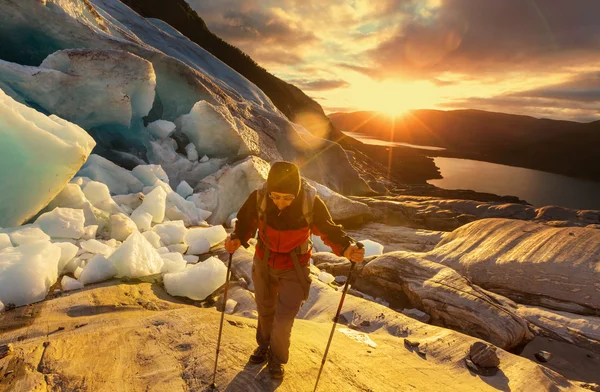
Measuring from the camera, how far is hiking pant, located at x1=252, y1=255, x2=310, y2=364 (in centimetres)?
288

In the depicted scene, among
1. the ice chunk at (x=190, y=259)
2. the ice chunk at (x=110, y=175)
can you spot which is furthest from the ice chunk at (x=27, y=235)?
the ice chunk at (x=110, y=175)

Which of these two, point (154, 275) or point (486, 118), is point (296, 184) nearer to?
point (154, 275)

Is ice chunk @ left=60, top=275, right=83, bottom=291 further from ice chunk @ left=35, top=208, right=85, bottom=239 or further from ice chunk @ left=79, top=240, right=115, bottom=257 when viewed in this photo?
ice chunk @ left=35, top=208, right=85, bottom=239

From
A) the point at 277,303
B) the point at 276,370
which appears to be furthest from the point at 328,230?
the point at 276,370

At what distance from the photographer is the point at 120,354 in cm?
285

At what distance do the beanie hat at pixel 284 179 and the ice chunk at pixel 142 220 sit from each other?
183 inches

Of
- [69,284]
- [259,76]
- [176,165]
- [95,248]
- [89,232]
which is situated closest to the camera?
[69,284]

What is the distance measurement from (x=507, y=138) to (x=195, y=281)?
120 m

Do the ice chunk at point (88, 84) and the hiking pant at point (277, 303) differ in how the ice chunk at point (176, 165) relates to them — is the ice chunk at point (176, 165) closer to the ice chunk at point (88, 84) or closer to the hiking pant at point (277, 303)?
the ice chunk at point (88, 84)

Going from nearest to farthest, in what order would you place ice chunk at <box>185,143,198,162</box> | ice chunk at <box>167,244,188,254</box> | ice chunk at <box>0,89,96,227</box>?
1. ice chunk at <box>0,89,96,227</box>
2. ice chunk at <box>167,244,188,254</box>
3. ice chunk at <box>185,143,198,162</box>

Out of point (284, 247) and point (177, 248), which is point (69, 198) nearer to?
point (177, 248)

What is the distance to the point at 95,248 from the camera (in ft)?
17.0

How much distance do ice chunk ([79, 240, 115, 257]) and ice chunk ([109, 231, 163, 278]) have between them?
548 mm

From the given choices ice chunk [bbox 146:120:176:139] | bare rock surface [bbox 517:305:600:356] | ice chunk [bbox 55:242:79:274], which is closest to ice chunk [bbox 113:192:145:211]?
ice chunk [bbox 55:242:79:274]
